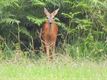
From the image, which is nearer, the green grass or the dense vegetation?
the green grass

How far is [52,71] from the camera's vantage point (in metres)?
Result: 8.95

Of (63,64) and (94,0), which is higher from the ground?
(94,0)

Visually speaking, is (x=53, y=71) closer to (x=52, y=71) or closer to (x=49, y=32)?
(x=52, y=71)

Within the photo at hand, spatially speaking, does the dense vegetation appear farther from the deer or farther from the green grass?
the green grass

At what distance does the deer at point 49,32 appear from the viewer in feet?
40.2

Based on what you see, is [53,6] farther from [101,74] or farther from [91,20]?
[101,74]

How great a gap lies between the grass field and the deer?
6.39 feet

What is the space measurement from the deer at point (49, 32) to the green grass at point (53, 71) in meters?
1.97

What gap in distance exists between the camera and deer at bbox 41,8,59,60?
40.2 ft

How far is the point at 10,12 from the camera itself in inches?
500

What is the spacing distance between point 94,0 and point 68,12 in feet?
3.19

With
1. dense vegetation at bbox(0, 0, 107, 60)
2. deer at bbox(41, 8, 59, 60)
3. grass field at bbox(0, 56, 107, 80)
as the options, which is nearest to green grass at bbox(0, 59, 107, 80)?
grass field at bbox(0, 56, 107, 80)

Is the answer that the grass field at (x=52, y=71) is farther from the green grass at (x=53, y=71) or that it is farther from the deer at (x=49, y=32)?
the deer at (x=49, y=32)

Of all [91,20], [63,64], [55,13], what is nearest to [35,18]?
[55,13]
